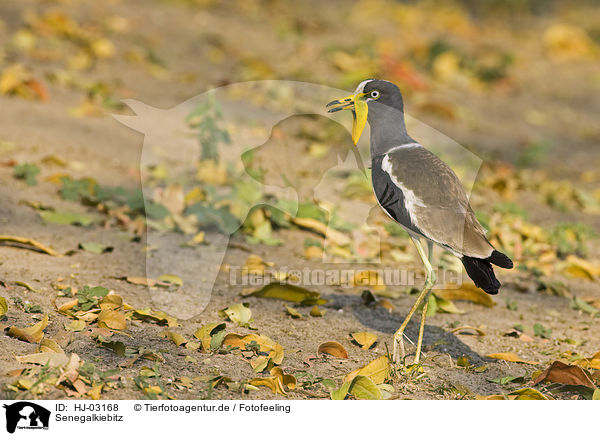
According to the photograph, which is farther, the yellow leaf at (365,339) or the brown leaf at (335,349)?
the yellow leaf at (365,339)

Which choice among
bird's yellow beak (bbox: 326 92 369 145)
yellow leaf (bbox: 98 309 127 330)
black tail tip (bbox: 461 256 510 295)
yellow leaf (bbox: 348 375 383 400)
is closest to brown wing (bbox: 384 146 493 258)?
black tail tip (bbox: 461 256 510 295)

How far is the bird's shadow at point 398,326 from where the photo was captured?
138 inches

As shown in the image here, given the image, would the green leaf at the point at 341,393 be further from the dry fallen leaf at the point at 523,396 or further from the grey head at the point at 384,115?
the grey head at the point at 384,115

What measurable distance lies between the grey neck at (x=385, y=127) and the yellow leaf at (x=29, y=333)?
5.68 ft

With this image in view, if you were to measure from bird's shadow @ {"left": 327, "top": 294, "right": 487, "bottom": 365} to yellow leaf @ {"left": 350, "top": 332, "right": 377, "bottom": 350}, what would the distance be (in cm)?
19

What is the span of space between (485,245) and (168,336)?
5.03ft

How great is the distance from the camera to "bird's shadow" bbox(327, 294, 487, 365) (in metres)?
3.51

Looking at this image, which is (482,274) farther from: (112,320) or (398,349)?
(112,320)

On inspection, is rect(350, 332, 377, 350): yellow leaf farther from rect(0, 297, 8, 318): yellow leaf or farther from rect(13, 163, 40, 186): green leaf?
rect(13, 163, 40, 186): green leaf

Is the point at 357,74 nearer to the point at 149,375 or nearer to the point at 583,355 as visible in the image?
the point at 583,355

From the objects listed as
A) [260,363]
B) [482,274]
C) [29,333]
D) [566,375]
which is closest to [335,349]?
[260,363]

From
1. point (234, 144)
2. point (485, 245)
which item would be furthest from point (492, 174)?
point (485, 245)

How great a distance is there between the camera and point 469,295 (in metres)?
4.25

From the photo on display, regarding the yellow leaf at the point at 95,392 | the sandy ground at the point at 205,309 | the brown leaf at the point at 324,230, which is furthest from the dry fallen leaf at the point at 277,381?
the brown leaf at the point at 324,230
